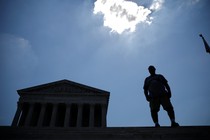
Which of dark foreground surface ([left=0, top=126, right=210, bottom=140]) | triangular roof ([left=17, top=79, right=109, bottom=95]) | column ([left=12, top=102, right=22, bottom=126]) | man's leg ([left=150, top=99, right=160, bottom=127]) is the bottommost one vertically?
dark foreground surface ([left=0, top=126, right=210, bottom=140])

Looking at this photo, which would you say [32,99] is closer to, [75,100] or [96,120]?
[75,100]

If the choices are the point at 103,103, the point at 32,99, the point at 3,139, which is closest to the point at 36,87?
the point at 32,99

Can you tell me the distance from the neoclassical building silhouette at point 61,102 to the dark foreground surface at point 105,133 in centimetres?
2730

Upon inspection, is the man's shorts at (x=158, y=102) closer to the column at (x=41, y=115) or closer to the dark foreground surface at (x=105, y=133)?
the dark foreground surface at (x=105, y=133)

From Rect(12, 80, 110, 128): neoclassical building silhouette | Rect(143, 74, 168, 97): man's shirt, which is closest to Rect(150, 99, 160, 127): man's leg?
Rect(143, 74, 168, 97): man's shirt

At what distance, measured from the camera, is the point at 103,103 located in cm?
3525

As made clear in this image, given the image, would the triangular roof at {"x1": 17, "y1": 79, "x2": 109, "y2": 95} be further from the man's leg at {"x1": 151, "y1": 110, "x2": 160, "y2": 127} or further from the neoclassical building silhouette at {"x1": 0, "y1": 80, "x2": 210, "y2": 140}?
the man's leg at {"x1": 151, "y1": 110, "x2": 160, "y2": 127}

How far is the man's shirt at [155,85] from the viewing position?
871 cm

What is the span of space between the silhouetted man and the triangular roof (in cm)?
2774

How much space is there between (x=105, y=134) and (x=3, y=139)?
2993mm

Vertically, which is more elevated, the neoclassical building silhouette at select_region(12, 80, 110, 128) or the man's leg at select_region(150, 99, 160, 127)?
the neoclassical building silhouette at select_region(12, 80, 110, 128)

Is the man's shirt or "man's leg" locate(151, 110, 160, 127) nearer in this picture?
"man's leg" locate(151, 110, 160, 127)

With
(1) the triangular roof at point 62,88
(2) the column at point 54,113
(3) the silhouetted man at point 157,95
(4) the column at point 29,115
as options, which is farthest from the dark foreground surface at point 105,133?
(1) the triangular roof at point 62,88

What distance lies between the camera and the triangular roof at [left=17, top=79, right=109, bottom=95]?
120 ft
